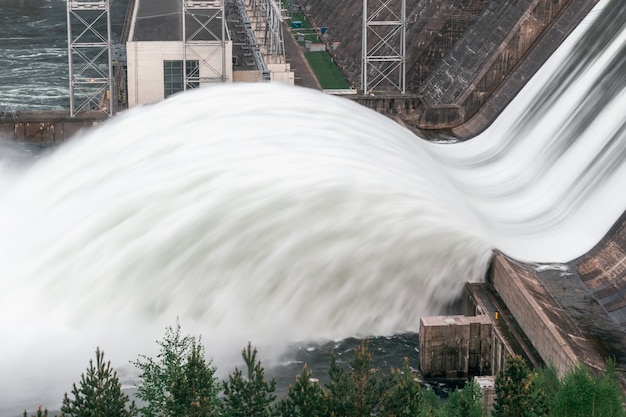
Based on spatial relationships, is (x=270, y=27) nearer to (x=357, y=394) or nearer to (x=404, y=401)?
(x=404, y=401)

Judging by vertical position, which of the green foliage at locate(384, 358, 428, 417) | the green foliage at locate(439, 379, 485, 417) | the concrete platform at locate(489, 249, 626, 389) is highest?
the green foliage at locate(384, 358, 428, 417)

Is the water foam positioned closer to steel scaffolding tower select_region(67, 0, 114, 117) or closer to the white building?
the white building

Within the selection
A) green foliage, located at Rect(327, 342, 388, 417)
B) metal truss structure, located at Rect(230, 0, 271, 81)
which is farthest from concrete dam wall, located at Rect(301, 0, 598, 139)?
green foliage, located at Rect(327, 342, 388, 417)

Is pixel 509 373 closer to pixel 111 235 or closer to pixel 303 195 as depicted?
pixel 303 195

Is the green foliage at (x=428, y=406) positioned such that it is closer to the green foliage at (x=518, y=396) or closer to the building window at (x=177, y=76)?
the green foliage at (x=518, y=396)

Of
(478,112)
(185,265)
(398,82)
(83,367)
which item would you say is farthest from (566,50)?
(83,367)

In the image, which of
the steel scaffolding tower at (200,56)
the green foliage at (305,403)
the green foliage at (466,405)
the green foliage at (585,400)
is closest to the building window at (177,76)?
the steel scaffolding tower at (200,56)
